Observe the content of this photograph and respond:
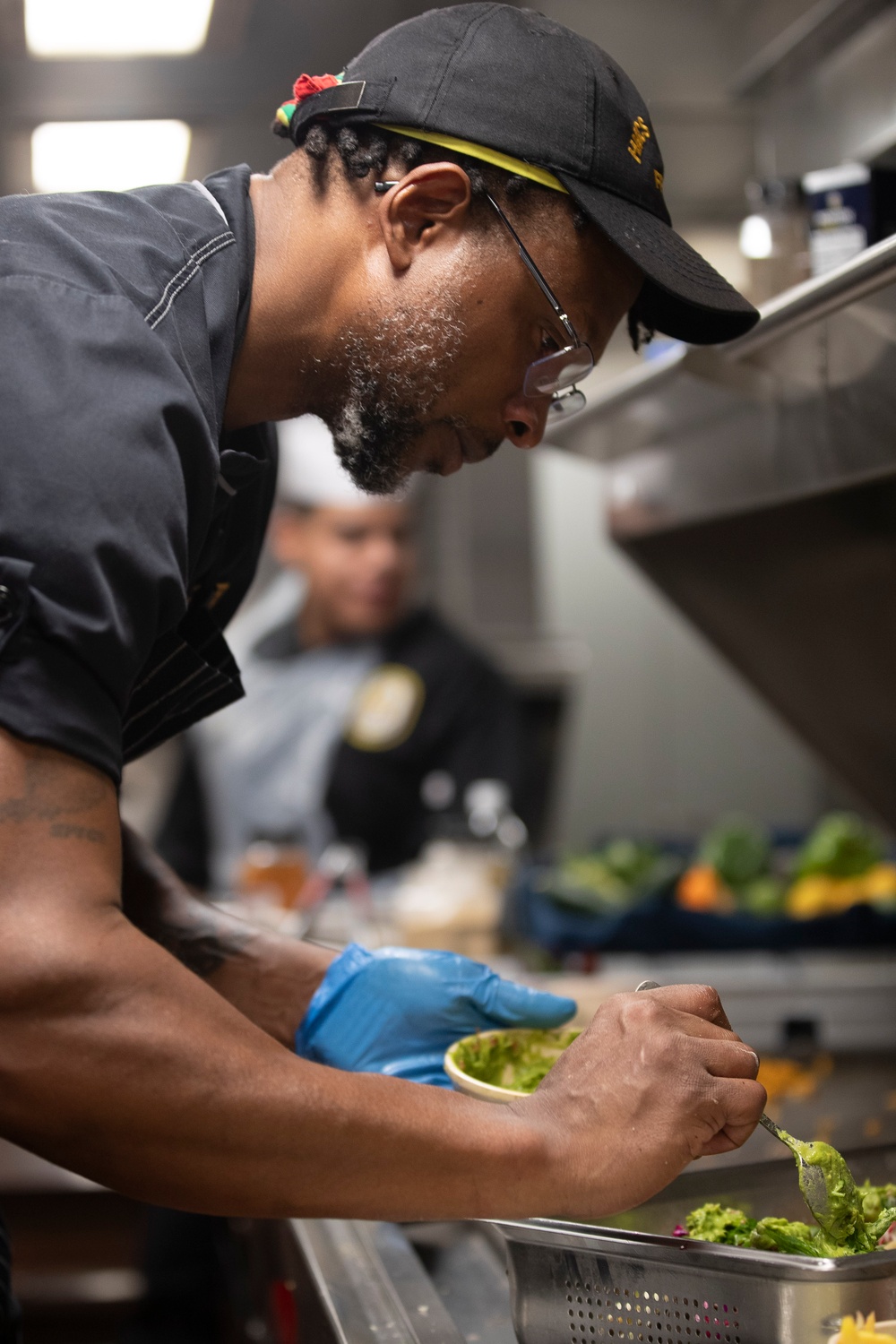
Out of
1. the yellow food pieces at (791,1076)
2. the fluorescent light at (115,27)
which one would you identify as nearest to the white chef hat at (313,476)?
the fluorescent light at (115,27)

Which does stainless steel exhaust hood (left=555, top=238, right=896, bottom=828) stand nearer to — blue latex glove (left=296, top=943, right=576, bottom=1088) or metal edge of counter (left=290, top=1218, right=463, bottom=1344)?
blue latex glove (left=296, top=943, right=576, bottom=1088)

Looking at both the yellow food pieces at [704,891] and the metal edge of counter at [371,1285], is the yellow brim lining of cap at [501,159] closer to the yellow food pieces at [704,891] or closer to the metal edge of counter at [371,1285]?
the metal edge of counter at [371,1285]

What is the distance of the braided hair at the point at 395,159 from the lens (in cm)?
95

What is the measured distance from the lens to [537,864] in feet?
8.68

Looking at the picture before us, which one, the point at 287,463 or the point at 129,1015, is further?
the point at 287,463

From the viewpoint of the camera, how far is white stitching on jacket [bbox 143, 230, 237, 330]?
0.85m

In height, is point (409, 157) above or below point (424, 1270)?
above

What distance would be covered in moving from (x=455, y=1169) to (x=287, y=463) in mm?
3296

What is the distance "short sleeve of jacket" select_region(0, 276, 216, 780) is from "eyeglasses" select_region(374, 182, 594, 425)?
0.29 m

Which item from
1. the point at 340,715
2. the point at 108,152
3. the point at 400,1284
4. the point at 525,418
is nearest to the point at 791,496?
the point at 525,418

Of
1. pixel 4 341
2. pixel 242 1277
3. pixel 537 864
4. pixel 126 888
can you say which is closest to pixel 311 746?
pixel 537 864

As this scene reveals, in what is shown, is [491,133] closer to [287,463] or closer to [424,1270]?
[424,1270]

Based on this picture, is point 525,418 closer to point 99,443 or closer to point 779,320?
point 779,320

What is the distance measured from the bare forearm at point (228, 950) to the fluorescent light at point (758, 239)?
0.85 meters
